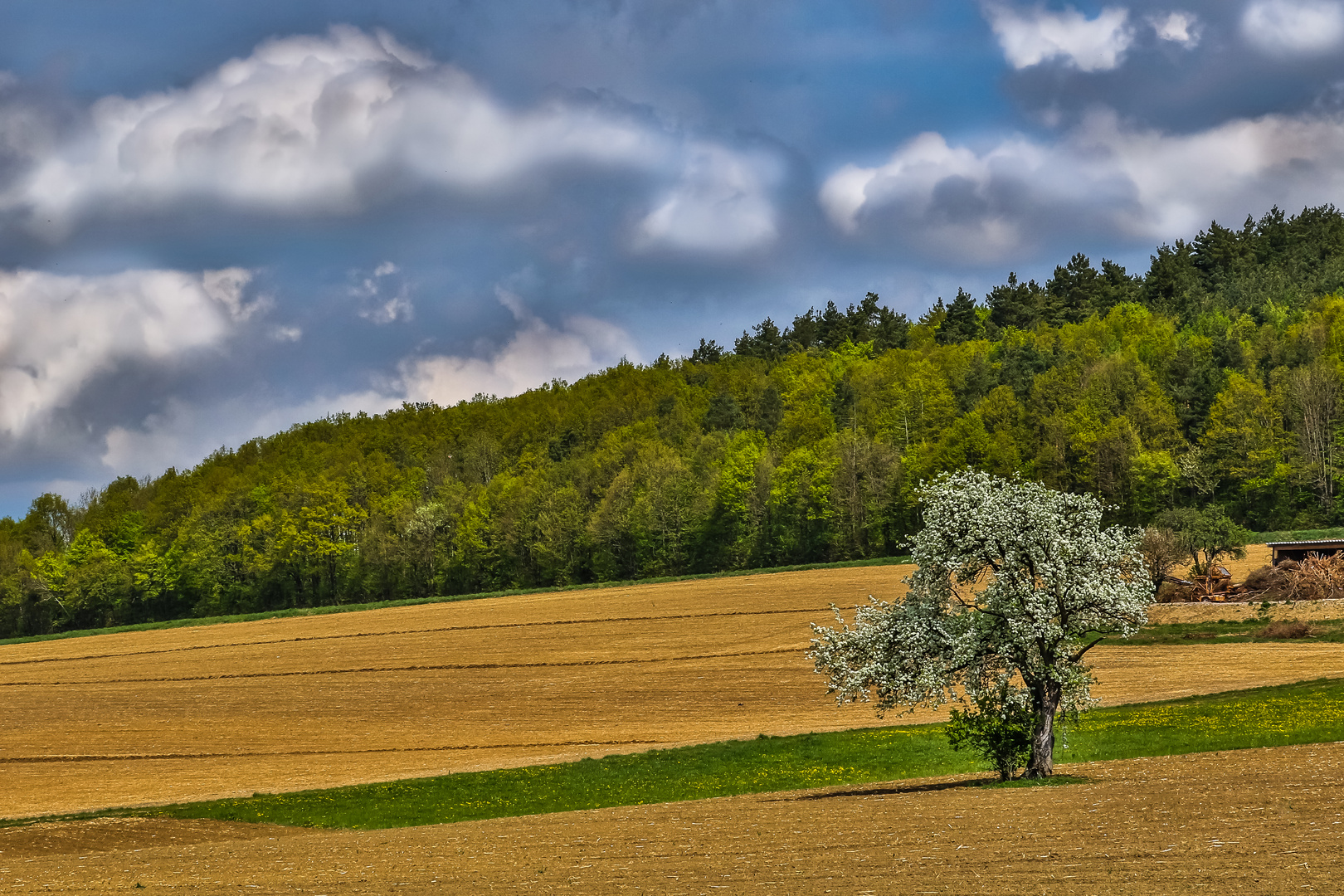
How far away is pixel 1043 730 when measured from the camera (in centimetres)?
2777

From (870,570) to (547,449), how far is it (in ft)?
259

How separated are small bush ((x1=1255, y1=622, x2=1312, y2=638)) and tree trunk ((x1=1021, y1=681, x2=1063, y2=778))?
3400 centimetres

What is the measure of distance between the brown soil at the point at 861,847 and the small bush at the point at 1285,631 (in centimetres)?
2995

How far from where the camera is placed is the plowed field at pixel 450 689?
4544 centimetres

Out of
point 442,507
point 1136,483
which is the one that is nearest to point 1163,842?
point 1136,483

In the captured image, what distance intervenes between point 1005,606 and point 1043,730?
3.39 m

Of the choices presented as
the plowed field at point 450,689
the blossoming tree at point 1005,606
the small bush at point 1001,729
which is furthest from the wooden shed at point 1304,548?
the small bush at point 1001,729

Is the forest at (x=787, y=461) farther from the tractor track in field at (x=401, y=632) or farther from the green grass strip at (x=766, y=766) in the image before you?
the green grass strip at (x=766, y=766)

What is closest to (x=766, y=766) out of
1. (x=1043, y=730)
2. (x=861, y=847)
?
(x=1043, y=730)

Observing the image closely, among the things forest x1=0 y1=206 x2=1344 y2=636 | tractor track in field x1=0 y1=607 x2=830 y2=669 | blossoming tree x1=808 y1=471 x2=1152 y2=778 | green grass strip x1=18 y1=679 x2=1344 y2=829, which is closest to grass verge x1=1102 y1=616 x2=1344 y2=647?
green grass strip x1=18 y1=679 x2=1344 y2=829

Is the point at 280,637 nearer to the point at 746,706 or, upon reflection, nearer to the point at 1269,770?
the point at 746,706

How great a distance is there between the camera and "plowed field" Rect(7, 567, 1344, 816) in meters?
45.4

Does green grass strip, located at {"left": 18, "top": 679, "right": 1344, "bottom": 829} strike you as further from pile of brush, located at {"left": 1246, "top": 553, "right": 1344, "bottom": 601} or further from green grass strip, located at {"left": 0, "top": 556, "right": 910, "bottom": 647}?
green grass strip, located at {"left": 0, "top": 556, "right": 910, "bottom": 647}

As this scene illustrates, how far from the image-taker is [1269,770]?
25.1m
